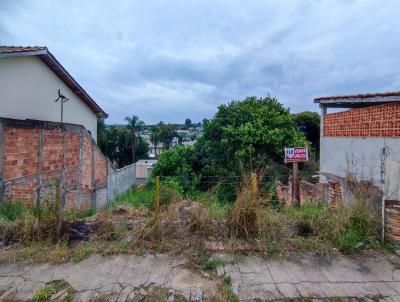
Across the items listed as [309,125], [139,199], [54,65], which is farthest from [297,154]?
[309,125]

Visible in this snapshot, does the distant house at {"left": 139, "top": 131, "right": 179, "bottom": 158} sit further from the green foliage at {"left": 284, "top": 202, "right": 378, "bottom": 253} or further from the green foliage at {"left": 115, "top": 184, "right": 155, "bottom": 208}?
the green foliage at {"left": 284, "top": 202, "right": 378, "bottom": 253}

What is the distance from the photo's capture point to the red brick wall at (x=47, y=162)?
5473 millimetres

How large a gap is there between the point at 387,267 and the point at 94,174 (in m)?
8.44

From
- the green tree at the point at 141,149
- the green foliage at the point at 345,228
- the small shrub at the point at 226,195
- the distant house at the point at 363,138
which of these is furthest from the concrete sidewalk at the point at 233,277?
the green tree at the point at 141,149

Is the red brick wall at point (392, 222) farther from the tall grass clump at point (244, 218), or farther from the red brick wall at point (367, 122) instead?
the red brick wall at point (367, 122)

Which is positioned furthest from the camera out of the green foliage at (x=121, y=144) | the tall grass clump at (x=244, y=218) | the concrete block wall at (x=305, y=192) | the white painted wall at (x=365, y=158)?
the green foliage at (x=121, y=144)

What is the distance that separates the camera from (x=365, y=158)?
6.93 meters

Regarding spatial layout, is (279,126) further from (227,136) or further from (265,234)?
(265,234)

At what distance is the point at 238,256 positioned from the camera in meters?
3.46

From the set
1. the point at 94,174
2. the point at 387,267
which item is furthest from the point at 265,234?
the point at 94,174

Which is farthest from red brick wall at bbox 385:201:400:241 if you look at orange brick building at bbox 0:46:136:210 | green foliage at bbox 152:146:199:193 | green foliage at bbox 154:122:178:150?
green foliage at bbox 154:122:178:150

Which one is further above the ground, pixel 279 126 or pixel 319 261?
pixel 279 126

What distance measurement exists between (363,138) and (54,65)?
33.4ft

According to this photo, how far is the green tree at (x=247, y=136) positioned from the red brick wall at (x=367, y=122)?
4333 mm
